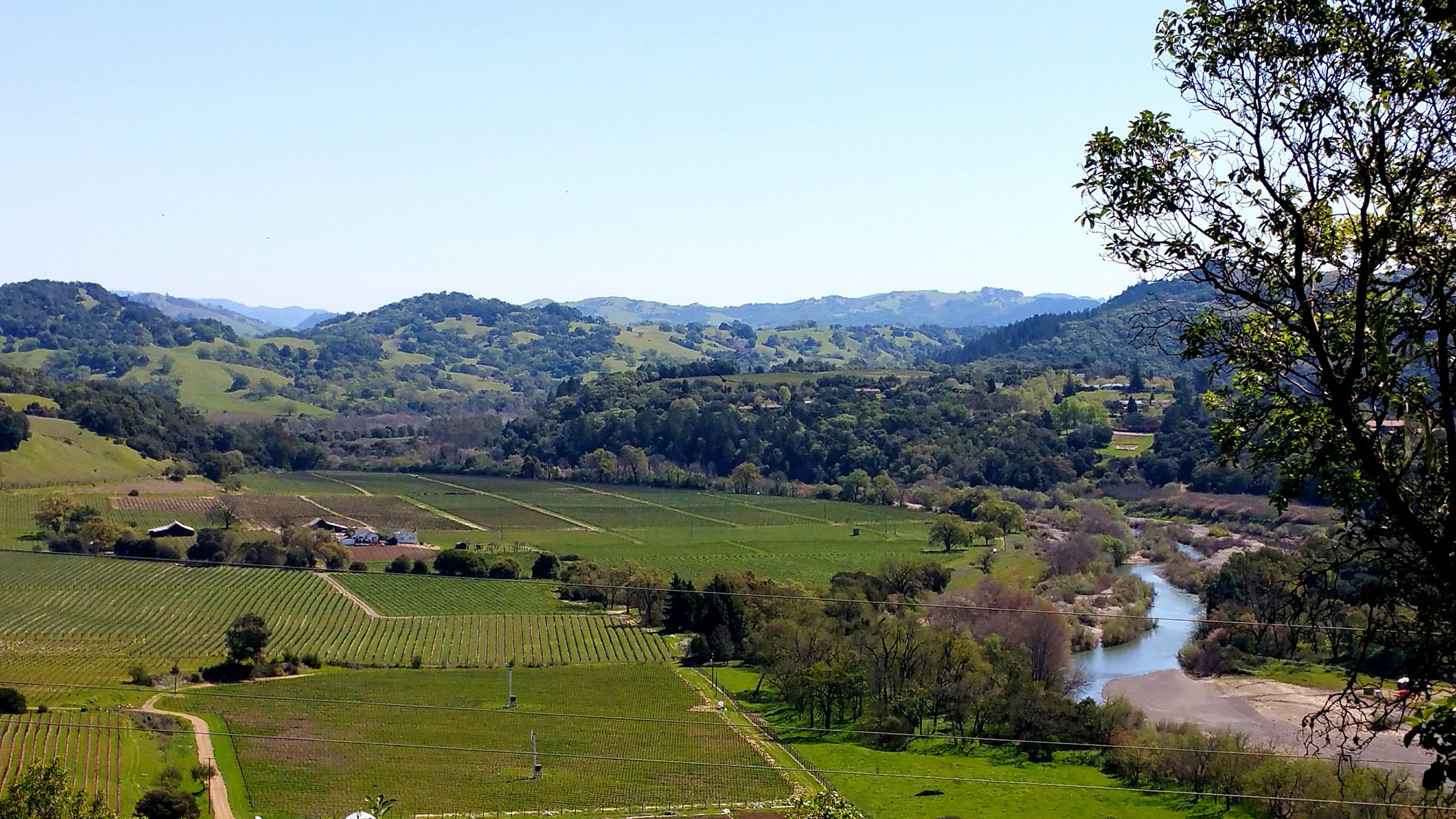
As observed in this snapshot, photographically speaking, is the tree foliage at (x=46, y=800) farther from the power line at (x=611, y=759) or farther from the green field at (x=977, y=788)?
the green field at (x=977, y=788)

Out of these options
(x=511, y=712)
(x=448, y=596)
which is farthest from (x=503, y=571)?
(x=511, y=712)

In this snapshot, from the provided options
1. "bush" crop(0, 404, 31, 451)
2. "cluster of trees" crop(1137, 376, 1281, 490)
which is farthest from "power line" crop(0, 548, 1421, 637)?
"cluster of trees" crop(1137, 376, 1281, 490)

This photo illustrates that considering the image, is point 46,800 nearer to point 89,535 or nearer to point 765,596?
point 765,596

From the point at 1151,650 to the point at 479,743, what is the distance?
95.9 ft

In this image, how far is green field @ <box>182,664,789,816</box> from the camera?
32812 mm

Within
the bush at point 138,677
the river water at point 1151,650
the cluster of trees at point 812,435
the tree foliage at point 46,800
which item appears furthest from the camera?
the cluster of trees at point 812,435

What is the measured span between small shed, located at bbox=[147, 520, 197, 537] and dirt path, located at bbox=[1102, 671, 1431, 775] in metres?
52.4

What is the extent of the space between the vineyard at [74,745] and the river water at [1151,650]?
30.9m

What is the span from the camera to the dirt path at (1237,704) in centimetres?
3747

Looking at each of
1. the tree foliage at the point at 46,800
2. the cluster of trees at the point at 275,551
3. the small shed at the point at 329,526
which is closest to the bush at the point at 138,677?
the tree foliage at the point at 46,800

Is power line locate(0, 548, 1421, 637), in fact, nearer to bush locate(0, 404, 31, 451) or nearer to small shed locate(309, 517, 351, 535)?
small shed locate(309, 517, 351, 535)

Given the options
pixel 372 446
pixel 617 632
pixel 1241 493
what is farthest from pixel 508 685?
pixel 372 446

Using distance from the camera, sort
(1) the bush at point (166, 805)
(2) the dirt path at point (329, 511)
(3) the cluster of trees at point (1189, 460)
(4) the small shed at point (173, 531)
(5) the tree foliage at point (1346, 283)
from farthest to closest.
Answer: (3) the cluster of trees at point (1189, 460)
(2) the dirt path at point (329, 511)
(4) the small shed at point (173, 531)
(1) the bush at point (166, 805)
(5) the tree foliage at point (1346, 283)

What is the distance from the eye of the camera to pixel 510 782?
112 ft
